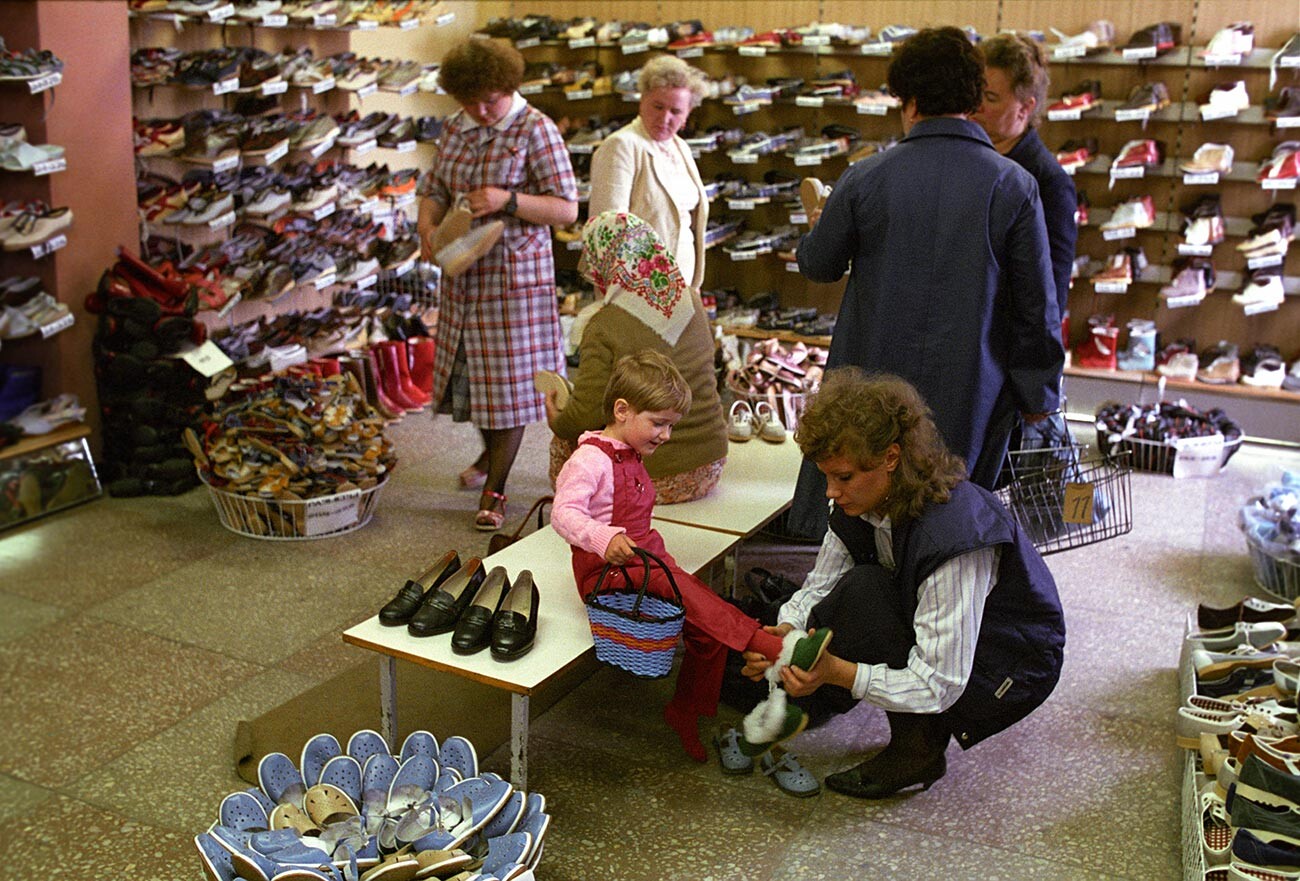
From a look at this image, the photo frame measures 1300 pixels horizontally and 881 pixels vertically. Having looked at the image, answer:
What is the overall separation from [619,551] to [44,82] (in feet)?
10.9

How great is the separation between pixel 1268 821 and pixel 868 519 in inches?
39.6

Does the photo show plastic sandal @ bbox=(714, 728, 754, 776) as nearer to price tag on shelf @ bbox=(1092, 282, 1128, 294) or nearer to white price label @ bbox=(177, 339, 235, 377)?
white price label @ bbox=(177, 339, 235, 377)

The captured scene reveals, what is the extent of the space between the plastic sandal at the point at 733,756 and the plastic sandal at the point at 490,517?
1.90 m

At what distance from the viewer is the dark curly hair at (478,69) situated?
448 cm

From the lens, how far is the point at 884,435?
2672mm

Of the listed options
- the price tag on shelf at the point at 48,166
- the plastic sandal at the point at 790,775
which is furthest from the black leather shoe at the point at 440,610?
the price tag on shelf at the point at 48,166

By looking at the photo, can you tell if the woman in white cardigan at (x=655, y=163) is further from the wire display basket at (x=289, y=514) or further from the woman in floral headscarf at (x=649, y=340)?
the wire display basket at (x=289, y=514)

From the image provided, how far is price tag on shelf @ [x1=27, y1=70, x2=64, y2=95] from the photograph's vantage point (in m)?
4.66

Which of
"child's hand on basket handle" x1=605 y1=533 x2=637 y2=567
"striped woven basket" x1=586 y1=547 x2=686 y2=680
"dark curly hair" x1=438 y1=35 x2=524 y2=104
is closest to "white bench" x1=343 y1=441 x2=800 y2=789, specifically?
"striped woven basket" x1=586 y1=547 x2=686 y2=680

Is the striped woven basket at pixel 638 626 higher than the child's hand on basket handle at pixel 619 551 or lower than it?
lower

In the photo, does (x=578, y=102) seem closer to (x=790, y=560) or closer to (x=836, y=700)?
(x=790, y=560)

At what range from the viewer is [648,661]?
2.76m

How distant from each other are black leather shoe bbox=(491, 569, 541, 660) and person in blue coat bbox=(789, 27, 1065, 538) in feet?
3.72

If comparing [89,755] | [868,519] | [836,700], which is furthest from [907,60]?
[89,755]
